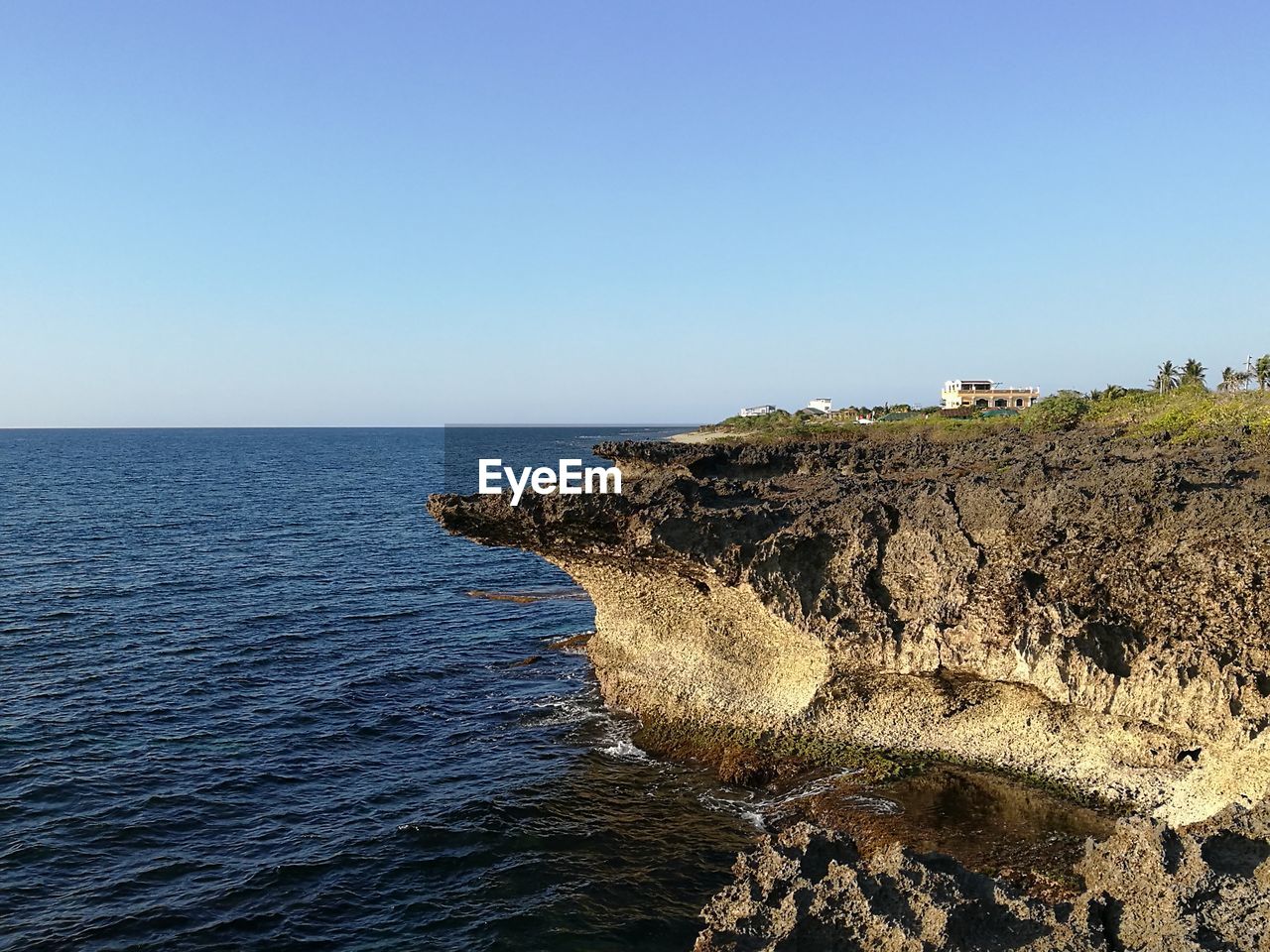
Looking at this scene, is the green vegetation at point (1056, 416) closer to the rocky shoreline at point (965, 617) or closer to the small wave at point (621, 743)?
the rocky shoreline at point (965, 617)

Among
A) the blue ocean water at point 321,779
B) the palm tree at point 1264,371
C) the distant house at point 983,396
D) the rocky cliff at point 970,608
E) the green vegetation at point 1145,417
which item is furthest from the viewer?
the distant house at point 983,396

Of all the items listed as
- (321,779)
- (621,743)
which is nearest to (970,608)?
(621,743)

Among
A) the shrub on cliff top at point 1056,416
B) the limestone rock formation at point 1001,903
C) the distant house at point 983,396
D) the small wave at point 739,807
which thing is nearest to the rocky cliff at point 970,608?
the small wave at point 739,807

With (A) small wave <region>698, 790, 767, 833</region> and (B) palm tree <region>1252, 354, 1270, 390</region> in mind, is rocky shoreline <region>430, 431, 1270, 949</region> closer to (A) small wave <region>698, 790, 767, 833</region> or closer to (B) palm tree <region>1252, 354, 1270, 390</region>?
(A) small wave <region>698, 790, 767, 833</region>

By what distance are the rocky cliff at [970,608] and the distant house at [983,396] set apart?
3571 inches

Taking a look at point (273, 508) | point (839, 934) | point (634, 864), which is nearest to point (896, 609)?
point (634, 864)

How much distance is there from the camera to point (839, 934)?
12406mm

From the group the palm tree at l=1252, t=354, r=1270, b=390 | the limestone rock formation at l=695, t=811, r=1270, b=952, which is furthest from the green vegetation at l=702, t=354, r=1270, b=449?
the limestone rock formation at l=695, t=811, r=1270, b=952

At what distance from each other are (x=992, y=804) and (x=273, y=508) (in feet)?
239

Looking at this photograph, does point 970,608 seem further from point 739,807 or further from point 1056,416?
point 1056,416

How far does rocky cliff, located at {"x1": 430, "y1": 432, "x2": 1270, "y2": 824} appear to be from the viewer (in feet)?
61.3

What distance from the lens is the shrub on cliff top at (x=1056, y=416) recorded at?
53.5 metres

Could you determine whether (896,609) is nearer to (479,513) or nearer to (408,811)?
(479,513)

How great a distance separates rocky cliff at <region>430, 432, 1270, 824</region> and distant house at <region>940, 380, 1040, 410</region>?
9069 cm
